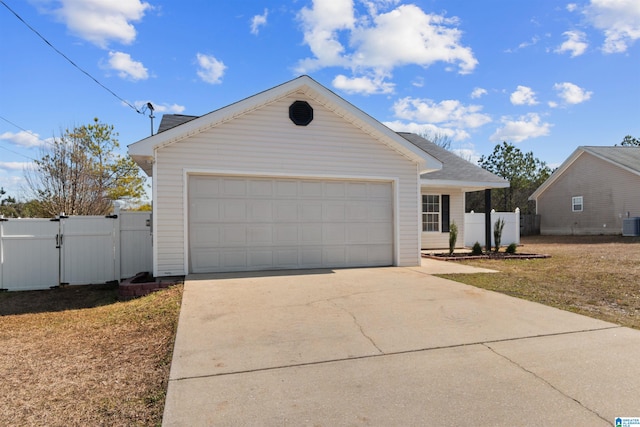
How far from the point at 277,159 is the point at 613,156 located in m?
25.4

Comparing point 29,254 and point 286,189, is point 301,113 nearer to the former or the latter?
point 286,189

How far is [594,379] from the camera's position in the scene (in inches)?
127

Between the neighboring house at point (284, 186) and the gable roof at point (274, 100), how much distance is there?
0.02 meters

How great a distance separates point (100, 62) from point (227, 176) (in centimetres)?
626

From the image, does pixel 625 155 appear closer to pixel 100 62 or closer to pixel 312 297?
pixel 312 297

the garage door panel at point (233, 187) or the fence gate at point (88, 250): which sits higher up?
the garage door panel at point (233, 187)

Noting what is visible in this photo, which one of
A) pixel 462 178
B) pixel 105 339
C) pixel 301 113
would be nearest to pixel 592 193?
pixel 462 178

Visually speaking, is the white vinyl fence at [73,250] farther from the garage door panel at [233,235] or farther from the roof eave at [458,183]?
the roof eave at [458,183]

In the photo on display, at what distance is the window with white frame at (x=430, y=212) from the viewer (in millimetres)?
14969

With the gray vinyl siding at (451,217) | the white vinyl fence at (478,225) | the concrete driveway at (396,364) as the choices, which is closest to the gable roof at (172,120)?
the concrete driveway at (396,364)

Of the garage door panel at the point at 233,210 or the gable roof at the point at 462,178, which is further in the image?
the gable roof at the point at 462,178

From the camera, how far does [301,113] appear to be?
9.08 meters

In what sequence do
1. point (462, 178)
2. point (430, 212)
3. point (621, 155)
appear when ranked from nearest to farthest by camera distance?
point (462, 178) < point (430, 212) < point (621, 155)

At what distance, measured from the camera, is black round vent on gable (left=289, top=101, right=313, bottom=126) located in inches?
355
